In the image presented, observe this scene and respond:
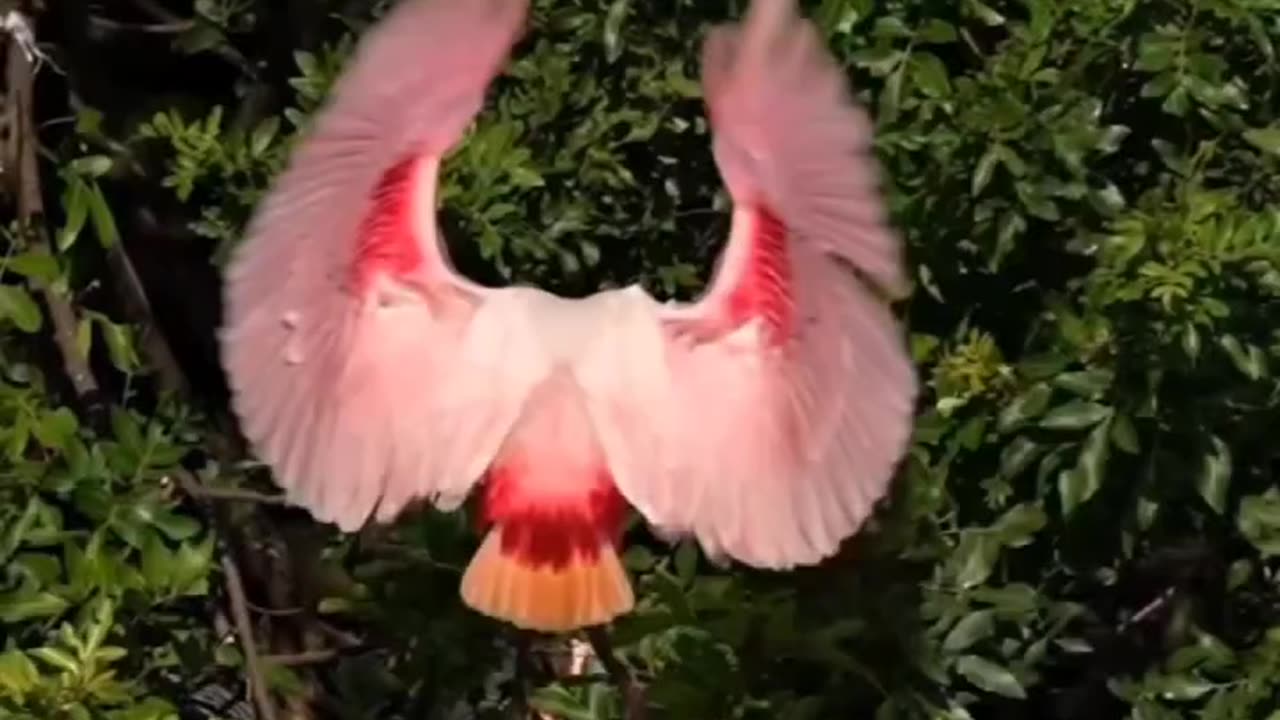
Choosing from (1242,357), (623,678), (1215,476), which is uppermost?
(1242,357)

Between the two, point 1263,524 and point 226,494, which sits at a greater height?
point 1263,524

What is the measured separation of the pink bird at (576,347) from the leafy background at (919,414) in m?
0.18

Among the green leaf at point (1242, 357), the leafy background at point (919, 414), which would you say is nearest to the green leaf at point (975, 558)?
the leafy background at point (919, 414)

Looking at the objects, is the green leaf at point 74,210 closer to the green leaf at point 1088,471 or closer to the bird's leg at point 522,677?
the bird's leg at point 522,677

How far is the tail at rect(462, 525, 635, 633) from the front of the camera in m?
1.92

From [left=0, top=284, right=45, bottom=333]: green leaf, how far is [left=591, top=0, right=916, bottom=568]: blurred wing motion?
23.4 inches

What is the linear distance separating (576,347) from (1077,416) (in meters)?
0.35

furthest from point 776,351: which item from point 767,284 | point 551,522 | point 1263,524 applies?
point 1263,524

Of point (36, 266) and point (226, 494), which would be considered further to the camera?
point (226, 494)

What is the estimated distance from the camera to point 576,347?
6.29 feet

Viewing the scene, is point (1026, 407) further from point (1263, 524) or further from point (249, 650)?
point (249, 650)

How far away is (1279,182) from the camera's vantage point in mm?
2172

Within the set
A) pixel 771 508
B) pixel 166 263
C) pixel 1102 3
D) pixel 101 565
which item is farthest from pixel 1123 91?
pixel 166 263

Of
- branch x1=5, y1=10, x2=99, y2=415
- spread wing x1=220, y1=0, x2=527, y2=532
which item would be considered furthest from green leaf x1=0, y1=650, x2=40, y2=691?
branch x1=5, y1=10, x2=99, y2=415
